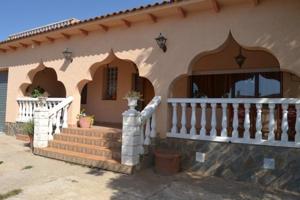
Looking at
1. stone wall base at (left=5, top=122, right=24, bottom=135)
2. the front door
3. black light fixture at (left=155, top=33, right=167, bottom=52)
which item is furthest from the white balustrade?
the front door

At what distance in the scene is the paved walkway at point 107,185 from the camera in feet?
18.0

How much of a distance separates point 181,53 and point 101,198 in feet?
14.0

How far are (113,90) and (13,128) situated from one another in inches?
185

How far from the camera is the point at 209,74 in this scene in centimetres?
981

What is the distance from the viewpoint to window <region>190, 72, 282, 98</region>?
352 inches

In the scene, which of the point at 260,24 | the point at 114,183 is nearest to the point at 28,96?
the point at 114,183

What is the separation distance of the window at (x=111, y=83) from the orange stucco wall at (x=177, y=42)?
8.22 feet

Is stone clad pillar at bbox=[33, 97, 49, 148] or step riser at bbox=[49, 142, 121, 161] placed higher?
stone clad pillar at bbox=[33, 97, 49, 148]

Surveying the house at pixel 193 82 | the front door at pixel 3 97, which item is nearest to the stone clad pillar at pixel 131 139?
the house at pixel 193 82

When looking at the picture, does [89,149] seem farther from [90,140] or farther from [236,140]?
[236,140]

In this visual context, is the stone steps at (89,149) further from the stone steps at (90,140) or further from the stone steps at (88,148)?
the stone steps at (90,140)

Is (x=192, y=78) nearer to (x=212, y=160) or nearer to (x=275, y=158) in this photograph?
(x=212, y=160)

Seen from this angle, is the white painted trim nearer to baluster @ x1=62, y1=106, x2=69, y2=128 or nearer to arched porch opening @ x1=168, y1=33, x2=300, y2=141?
arched porch opening @ x1=168, y1=33, x2=300, y2=141

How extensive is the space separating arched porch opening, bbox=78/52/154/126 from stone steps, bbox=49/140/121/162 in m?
2.89
